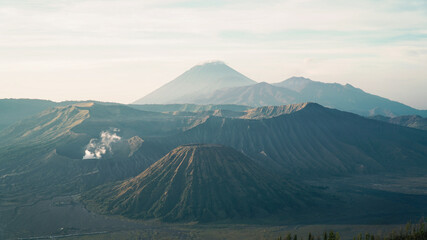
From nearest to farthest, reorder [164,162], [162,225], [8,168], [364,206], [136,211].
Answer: [162,225], [136,211], [364,206], [164,162], [8,168]

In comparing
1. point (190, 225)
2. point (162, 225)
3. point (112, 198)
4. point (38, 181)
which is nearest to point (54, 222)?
point (112, 198)

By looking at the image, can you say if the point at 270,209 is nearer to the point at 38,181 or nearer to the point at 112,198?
the point at 112,198

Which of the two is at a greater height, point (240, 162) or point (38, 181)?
point (240, 162)

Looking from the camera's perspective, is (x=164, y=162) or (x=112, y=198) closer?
(x=112, y=198)

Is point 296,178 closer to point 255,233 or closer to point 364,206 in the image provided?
point 364,206

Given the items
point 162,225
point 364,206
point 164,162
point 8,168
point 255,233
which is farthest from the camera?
point 8,168

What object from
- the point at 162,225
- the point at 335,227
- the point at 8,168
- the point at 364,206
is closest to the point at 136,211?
the point at 162,225
